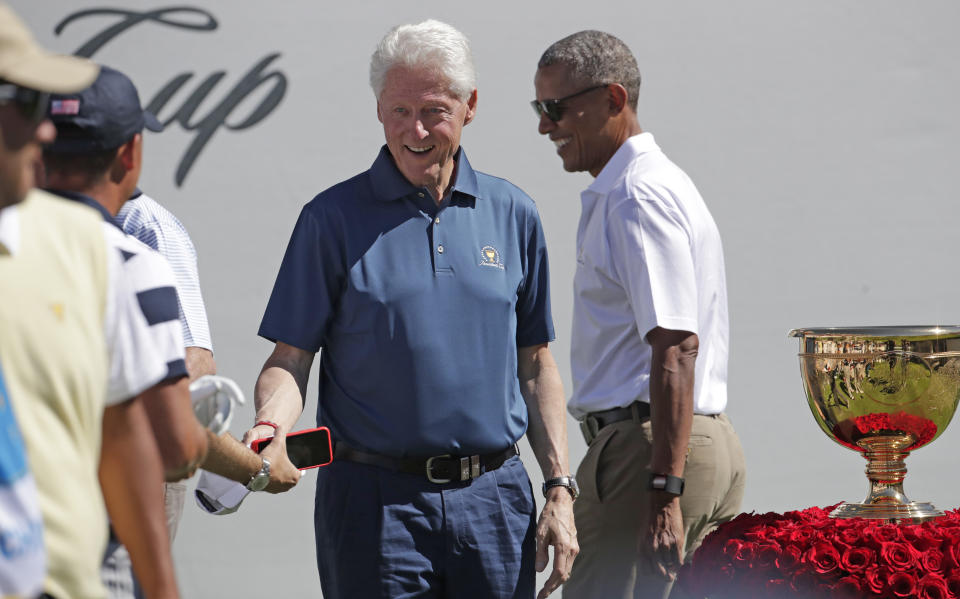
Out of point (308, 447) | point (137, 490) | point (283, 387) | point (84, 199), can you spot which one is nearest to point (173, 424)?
point (137, 490)

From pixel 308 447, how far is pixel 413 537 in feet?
1.04

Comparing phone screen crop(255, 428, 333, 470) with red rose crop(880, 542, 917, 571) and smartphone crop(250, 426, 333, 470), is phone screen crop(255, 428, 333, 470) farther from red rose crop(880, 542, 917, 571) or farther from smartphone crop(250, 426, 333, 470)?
red rose crop(880, 542, 917, 571)

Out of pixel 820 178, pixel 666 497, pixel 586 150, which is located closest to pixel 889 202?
pixel 820 178

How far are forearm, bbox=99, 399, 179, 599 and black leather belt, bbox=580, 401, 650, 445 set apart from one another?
150 centimetres

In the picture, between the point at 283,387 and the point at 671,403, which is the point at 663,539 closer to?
the point at 671,403

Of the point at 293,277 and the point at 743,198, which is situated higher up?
the point at 743,198

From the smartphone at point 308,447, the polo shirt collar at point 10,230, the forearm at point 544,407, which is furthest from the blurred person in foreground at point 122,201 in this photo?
the forearm at point 544,407

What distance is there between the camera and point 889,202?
14.9 ft

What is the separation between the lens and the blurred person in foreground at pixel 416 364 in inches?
90.0

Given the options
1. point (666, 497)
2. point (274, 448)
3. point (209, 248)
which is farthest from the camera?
point (209, 248)

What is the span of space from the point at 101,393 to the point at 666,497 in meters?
1.58

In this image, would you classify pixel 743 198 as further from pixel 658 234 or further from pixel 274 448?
pixel 274 448

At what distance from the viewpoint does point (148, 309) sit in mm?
1381

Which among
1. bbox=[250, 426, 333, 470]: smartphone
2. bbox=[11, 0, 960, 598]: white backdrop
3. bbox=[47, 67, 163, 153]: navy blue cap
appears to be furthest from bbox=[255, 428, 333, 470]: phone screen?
A: bbox=[11, 0, 960, 598]: white backdrop
